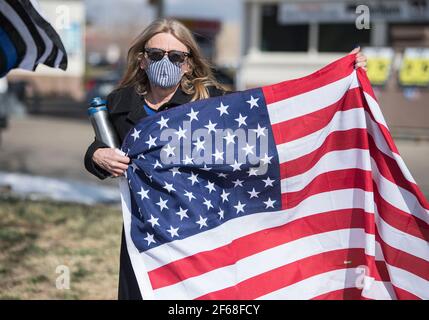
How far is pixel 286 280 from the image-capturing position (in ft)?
11.6

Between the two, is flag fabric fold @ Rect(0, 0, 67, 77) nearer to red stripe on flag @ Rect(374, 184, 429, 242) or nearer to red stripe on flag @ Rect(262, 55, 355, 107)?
red stripe on flag @ Rect(262, 55, 355, 107)

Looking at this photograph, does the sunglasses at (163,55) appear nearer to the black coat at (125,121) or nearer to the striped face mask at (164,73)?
the striped face mask at (164,73)

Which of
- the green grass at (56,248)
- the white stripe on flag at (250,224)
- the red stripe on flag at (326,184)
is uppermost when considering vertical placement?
the red stripe on flag at (326,184)

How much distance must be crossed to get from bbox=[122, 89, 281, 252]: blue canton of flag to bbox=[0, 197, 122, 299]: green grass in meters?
2.14

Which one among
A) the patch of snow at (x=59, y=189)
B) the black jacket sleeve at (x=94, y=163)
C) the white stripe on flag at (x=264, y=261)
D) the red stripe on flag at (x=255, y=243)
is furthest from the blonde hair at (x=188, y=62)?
the patch of snow at (x=59, y=189)

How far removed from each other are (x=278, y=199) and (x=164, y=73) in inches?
35.2

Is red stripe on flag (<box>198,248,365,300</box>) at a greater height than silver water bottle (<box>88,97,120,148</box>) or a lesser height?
lesser

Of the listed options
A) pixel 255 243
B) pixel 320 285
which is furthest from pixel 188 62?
pixel 320 285

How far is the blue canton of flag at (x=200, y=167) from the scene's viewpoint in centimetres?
339

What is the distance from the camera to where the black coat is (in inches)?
137

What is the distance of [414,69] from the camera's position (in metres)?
16.5

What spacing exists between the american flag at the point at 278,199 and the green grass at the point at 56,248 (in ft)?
6.92

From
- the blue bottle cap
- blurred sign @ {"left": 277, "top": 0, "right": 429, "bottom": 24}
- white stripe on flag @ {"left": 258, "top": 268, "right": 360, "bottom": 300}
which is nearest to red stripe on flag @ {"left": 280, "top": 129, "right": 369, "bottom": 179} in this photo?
white stripe on flag @ {"left": 258, "top": 268, "right": 360, "bottom": 300}

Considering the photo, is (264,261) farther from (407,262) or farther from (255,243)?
(407,262)
